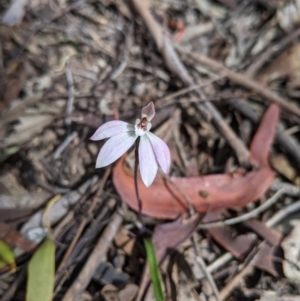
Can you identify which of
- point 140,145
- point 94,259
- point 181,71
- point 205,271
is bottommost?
point 205,271

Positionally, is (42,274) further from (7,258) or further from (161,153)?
(161,153)

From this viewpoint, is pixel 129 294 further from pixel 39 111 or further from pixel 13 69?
pixel 13 69

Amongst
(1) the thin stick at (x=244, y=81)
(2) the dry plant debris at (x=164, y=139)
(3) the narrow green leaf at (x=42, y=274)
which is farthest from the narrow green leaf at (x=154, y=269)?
(1) the thin stick at (x=244, y=81)

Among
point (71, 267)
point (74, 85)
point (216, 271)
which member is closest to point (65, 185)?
point (71, 267)

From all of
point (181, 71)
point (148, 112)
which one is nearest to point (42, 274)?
point (148, 112)

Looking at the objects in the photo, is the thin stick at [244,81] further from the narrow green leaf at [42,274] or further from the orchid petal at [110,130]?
the narrow green leaf at [42,274]

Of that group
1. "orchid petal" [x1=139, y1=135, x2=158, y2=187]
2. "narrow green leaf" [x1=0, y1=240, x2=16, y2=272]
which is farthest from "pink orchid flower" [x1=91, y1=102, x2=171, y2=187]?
"narrow green leaf" [x1=0, y1=240, x2=16, y2=272]
